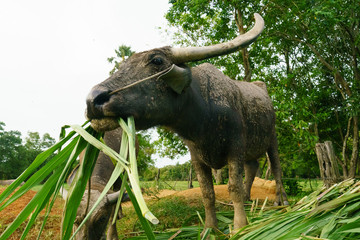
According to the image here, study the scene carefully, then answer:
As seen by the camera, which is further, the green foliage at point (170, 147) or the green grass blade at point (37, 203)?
the green foliage at point (170, 147)

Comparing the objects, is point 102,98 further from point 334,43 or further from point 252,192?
point 334,43

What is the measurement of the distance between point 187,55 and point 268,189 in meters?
5.66

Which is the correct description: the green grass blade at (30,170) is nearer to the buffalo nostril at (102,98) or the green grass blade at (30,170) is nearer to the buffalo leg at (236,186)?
the buffalo nostril at (102,98)

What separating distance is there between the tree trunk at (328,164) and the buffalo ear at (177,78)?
2.74 m

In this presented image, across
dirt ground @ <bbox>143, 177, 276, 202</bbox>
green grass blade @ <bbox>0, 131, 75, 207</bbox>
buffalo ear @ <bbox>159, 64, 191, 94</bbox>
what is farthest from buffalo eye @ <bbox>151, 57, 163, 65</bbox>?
dirt ground @ <bbox>143, 177, 276, 202</bbox>

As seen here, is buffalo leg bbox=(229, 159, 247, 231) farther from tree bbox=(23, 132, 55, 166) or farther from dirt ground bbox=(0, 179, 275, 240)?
tree bbox=(23, 132, 55, 166)

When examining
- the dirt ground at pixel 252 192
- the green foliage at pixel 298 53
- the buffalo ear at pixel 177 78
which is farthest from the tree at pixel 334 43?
the buffalo ear at pixel 177 78

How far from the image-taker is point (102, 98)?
2191 millimetres

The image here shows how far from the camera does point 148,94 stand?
2477mm

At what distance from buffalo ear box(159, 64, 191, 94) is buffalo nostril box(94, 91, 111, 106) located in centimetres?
49

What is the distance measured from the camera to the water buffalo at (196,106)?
2.27 metres

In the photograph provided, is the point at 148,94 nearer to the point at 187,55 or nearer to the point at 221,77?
the point at 187,55

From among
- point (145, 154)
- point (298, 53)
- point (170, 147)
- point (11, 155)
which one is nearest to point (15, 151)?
point (11, 155)

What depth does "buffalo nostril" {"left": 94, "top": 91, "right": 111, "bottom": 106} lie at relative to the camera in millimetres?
2162
